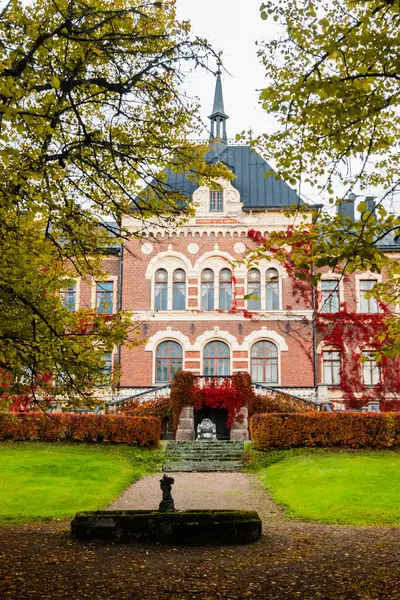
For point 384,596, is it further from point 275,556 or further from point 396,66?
point 396,66

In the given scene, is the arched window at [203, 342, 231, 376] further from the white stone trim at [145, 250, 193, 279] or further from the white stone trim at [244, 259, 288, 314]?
the white stone trim at [145, 250, 193, 279]

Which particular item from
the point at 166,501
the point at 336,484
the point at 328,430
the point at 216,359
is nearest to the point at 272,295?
the point at 216,359

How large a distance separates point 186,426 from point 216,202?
12130 mm

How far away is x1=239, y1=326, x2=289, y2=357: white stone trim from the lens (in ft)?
92.9

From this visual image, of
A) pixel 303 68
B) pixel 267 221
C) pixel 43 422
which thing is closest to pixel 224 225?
pixel 267 221

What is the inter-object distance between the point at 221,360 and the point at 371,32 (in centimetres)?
2241

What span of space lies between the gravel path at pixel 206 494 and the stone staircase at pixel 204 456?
829mm

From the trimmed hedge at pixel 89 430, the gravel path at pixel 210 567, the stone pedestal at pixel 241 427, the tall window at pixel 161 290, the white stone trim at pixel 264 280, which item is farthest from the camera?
the tall window at pixel 161 290

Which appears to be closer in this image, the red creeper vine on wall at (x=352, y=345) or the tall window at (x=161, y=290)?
the red creeper vine on wall at (x=352, y=345)

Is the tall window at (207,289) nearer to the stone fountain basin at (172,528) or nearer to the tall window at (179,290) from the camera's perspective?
the tall window at (179,290)

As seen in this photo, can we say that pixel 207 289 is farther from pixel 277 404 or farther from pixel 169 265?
pixel 277 404

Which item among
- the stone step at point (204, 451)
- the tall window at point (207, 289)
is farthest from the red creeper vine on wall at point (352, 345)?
the stone step at point (204, 451)

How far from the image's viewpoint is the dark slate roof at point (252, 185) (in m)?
30.1

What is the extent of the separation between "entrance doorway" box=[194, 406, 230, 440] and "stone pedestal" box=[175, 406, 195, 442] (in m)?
1.66
